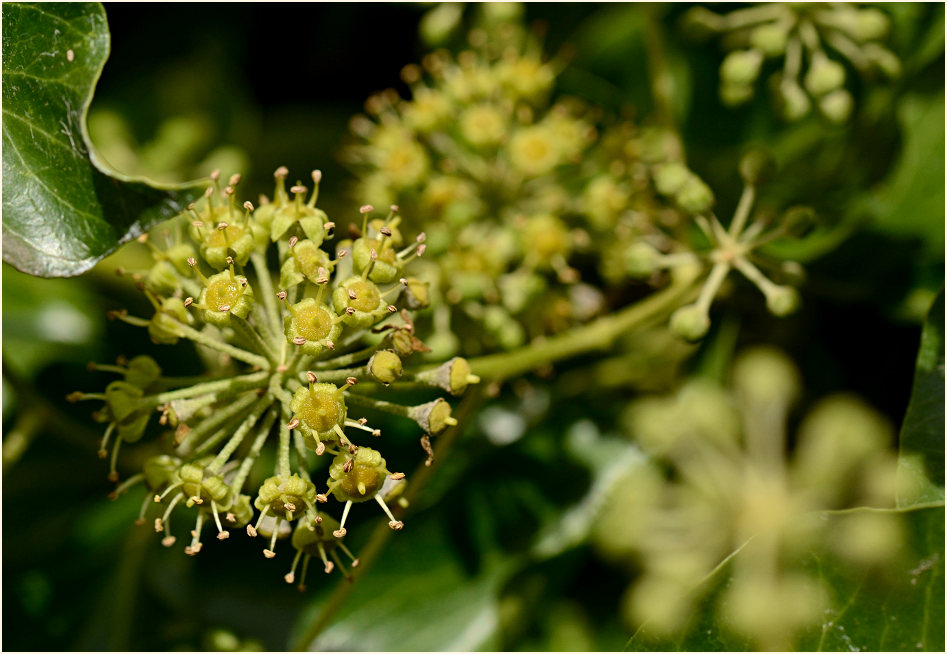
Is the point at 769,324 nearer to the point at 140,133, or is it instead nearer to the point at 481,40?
the point at 481,40

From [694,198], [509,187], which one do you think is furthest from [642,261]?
[509,187]

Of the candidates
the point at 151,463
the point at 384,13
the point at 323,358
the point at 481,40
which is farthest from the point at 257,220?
the point at 384,13

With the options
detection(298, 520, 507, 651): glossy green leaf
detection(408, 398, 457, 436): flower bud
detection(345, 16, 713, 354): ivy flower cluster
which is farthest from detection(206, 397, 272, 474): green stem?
detection(298, 520, 507, 651): glossy green leaf

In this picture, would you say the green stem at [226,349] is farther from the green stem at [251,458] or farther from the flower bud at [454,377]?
the flower bud at [454,377]

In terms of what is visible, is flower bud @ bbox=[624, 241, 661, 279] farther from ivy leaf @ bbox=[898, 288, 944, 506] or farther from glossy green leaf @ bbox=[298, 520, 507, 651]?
glossy green leaf @ bbox=[298, 520, 507, 651]

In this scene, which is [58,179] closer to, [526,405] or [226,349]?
[226,349]

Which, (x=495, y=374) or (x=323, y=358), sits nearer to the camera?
(x=323, y=358)
